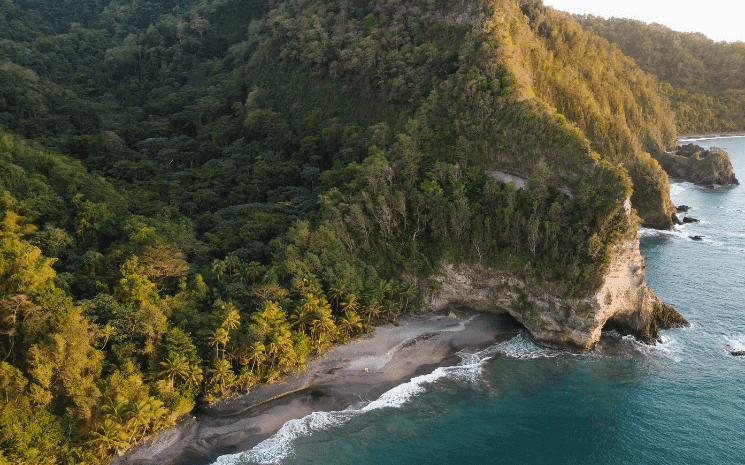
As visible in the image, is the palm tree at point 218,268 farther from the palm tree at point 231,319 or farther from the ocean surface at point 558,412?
the ocean surface at point 558,412

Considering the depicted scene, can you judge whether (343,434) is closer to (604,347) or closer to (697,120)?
(604,347)

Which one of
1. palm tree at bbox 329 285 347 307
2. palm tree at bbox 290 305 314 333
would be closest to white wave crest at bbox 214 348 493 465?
palm tree at bbox 290 305 314 333

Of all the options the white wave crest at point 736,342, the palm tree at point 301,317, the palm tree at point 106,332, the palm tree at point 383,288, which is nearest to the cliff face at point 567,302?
the white wave crest at point 736,342

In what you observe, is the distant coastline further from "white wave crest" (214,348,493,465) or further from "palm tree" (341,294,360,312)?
"palm tree" (341,294,360,312)

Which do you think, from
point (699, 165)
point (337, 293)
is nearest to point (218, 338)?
point (337, 293)

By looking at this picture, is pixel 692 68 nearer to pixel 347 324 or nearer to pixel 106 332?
pixel 347 324

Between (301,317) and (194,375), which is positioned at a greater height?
(301,317)
